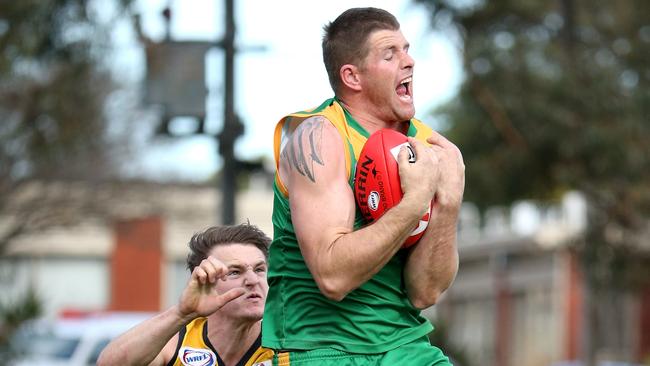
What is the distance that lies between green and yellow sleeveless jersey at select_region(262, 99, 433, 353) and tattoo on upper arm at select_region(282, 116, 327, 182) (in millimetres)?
49

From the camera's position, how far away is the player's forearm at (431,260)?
4641 millimetres

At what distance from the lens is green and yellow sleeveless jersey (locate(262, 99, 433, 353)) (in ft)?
15.1

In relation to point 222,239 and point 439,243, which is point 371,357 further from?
point 222,239

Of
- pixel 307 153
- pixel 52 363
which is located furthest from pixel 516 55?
pixel 307 153

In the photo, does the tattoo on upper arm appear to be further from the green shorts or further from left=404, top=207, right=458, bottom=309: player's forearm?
the green shorts

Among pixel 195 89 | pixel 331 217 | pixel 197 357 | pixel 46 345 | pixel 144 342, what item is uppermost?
pixel 195 89

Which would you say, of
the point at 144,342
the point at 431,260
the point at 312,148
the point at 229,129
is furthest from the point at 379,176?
the point at 229,129

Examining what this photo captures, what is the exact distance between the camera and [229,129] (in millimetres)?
13352

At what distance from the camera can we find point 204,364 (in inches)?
220

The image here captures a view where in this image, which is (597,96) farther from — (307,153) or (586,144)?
(307,153)

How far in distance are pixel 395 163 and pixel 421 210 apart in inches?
6.8

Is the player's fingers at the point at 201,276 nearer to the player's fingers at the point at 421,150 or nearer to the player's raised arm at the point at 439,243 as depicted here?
the player's raised arm at the point at 439,243

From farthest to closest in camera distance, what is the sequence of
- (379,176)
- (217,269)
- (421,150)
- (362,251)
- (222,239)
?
(222,239)
(217,269)
(421,150)
(379,176)
(362,251)

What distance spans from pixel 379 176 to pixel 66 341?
1298 centimetres
